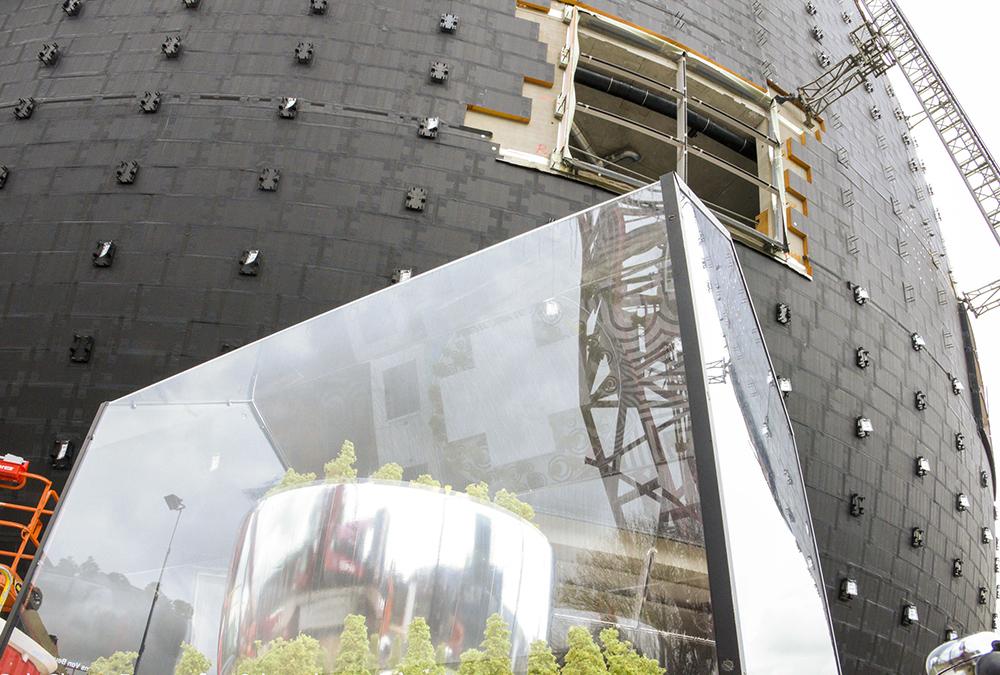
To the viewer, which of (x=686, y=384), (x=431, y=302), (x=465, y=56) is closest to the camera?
(x=686, y=384)

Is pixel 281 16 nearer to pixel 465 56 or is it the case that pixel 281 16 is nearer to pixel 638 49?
pixel 465 56

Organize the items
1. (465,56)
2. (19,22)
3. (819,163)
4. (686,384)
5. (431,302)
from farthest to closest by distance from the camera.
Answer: (819,163)
(19,22)
(465,56)
(431,302)
(686,384)

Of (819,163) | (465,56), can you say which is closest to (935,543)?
(819,163)

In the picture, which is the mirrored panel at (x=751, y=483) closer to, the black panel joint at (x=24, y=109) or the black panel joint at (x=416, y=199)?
the black panel joint at (x=416, y=199)

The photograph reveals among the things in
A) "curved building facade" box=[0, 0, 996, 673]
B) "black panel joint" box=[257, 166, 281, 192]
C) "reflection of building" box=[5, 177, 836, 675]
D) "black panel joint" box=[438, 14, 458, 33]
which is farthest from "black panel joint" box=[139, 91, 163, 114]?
"reflection of building" box=[5, 177, 836, 675]

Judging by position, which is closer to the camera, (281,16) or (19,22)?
(281,16)

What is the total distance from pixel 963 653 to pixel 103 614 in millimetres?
2747

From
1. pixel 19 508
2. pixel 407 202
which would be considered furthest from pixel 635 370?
pixel 407 202

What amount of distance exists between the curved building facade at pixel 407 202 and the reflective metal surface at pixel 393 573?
6159mm

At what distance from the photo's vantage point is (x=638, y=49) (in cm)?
1157

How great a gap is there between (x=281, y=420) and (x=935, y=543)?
11463mm

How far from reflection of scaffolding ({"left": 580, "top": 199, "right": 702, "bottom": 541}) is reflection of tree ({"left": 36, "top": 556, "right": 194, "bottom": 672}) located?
136cm

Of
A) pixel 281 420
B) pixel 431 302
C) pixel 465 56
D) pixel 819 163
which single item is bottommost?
pixel 281 420

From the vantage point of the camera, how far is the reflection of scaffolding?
6.32ft
